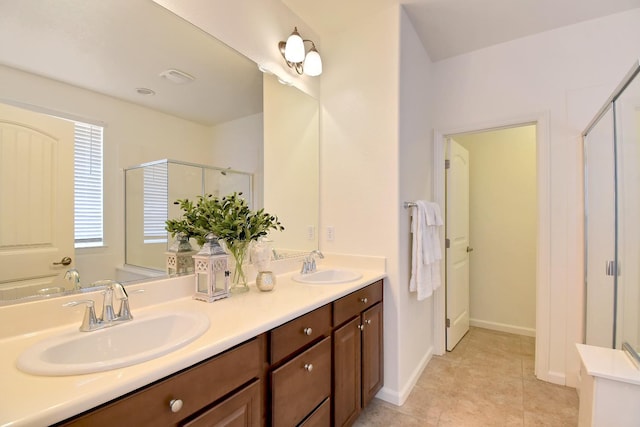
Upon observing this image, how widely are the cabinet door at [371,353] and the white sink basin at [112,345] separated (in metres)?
1.03

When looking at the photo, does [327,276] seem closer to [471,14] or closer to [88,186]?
[88,186]

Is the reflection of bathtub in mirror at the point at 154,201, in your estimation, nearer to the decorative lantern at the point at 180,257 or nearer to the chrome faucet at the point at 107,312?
the decorative lantern at the point at 180,257

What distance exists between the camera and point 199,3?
4.85 feet

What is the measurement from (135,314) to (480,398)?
216 centimetres

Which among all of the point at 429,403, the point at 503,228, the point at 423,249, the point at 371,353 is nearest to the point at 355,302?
the point at 371,353

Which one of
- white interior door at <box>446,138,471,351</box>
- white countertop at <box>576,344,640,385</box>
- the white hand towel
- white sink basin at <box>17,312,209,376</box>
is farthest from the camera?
white interior door at <box>446,138,471,351</box>

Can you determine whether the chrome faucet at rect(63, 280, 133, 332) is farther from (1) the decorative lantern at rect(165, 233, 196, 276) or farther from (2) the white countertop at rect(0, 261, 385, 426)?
(1) the decorative lantern at rect(165, 233, 196, 276)

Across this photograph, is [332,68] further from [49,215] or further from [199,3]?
[49,215]

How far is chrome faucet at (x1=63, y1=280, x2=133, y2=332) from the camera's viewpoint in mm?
957

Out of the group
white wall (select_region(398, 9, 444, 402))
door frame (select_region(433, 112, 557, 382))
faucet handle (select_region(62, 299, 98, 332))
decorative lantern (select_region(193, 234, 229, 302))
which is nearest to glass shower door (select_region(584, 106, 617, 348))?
door frame (select_region(433, 112, 557, 382))

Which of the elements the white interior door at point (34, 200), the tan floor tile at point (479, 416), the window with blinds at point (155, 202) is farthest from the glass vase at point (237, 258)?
the tan floor tile at point (479, 416)

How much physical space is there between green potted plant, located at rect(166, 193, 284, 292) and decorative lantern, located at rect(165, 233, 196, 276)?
46 millimetres

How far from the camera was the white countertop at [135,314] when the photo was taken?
1.97 ft

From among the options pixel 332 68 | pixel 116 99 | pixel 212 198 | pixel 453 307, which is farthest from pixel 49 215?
pixel 453 307
